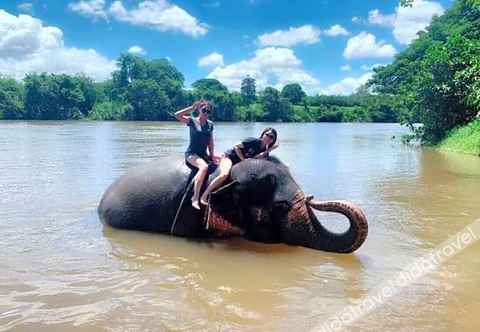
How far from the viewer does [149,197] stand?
20.2ft

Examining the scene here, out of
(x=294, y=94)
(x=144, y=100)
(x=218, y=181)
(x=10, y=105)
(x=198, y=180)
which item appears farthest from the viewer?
(x=294, y=94)

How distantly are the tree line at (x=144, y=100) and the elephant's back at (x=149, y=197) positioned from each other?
74132mm

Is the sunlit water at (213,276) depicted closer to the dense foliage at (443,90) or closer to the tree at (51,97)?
the dense foliage at (443,90)

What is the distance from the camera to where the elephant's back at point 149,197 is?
604 cm

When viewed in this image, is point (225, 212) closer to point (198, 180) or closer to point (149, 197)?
point (198, 180)

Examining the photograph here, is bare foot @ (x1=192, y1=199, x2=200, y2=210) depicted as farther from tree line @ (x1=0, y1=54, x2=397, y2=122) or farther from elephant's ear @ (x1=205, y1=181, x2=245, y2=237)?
tree line @ (x1=0, y1=54, x2=397, y2=122)

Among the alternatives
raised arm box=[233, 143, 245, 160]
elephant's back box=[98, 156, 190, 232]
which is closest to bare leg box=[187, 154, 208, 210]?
elephant's back box=[98, 156, 190, 232]

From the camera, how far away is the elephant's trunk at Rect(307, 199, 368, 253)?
507 centimetres

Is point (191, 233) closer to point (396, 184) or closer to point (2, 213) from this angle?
point (2, 213)

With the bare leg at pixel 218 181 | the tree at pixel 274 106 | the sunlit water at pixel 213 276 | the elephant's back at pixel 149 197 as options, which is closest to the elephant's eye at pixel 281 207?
the sunlit water at pixel 213 276

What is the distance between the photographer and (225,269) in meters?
4.88

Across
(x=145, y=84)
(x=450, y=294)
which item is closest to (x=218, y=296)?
(x=450, y=294)

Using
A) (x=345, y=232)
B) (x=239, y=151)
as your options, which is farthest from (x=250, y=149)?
(x=345, y=232)

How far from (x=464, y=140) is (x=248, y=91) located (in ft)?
296
